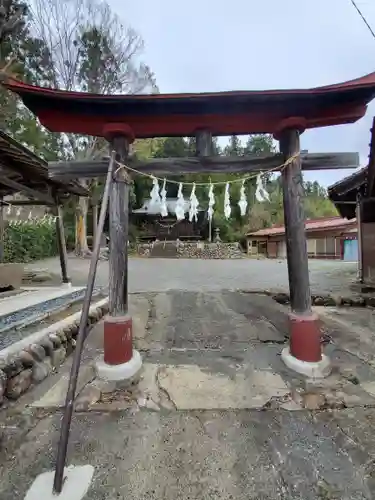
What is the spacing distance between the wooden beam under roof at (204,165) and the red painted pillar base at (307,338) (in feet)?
5.61

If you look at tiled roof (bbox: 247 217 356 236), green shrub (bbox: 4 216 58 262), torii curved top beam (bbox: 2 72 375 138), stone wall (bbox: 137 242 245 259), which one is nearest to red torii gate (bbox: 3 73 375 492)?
torii curved top beam (bbox: 2 72 375 138)

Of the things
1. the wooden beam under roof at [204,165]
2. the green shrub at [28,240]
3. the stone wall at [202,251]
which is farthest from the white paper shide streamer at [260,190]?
the stone wall at [202,251]

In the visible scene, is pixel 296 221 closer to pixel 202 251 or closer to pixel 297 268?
pixel 297 268

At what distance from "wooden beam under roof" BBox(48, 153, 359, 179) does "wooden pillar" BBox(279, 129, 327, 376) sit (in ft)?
0.59

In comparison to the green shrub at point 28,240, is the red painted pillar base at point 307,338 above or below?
below

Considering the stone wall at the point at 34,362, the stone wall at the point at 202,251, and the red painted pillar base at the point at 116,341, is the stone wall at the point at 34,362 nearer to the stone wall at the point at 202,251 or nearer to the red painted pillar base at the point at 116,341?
the red painted pillar base at the point at 116,341

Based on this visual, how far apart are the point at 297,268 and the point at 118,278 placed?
6.57 ft

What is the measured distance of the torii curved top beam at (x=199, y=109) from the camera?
3.00 m

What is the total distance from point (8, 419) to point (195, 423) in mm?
1567

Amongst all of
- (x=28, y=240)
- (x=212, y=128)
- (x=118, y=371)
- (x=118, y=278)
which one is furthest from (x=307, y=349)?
(x=28, y=240)

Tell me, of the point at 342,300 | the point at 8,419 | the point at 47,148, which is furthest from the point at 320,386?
the point at 47,148

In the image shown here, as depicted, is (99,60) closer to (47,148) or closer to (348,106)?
(47,148)

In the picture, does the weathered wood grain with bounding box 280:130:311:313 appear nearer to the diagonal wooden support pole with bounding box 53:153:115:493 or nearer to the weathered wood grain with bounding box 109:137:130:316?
the weathered wood grain with bounding box 109:137:130:316

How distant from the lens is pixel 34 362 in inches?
124
